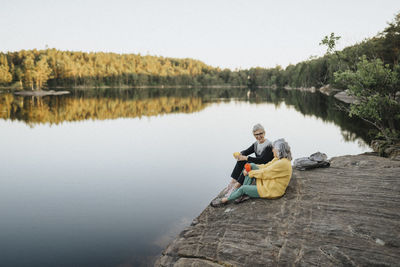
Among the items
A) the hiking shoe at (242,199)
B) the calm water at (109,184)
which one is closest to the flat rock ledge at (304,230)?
the hiking shoe at (242,199)

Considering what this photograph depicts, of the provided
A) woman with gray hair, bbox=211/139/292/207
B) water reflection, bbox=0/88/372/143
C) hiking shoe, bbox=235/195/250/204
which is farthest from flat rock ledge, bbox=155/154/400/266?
water reflection, bbox=0/88/372/143

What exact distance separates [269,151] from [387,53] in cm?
4117

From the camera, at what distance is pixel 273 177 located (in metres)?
6.48

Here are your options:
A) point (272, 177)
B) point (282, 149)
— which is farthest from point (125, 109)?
point (282, 149)

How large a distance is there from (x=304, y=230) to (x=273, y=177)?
1488 millimetres

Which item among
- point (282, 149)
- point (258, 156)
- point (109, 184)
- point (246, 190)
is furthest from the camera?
point (109, 184)

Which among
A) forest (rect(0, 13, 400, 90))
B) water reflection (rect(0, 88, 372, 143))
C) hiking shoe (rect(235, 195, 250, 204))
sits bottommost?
hiking shoe (rect(235, 195, 250, 204))

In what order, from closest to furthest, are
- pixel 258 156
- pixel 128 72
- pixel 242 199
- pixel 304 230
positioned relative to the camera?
1. pixel 304 230
2. pixel 242 199
3. pixel 258 156
4. pixel 128 72

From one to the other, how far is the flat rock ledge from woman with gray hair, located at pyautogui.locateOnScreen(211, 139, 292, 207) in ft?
0.78

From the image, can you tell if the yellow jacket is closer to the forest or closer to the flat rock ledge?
the flat rock ledge

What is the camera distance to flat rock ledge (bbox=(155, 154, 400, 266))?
4555 mm

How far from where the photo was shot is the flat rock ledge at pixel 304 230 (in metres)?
4.55

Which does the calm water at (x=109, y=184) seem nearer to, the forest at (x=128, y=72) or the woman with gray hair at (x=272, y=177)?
the woman with gray hair at (x=272, y=177)

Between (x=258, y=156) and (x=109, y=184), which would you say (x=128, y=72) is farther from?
(x=258, y=156)
